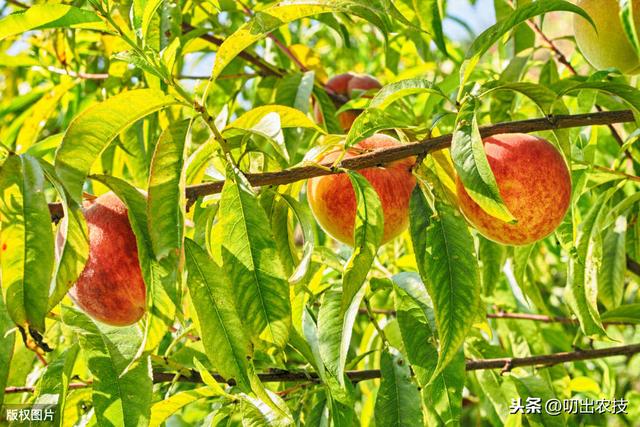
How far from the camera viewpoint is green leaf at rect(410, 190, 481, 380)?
32.6 inches

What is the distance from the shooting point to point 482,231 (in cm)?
99

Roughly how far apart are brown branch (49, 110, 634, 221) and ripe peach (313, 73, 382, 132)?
0.72m

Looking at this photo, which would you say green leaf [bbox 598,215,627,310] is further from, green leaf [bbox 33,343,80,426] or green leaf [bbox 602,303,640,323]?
green leaf [bbox 33,343,80,426]

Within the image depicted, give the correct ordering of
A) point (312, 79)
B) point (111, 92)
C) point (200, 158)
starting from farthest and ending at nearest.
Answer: point (111, 92) < point (312, 79) < point (200, 158)

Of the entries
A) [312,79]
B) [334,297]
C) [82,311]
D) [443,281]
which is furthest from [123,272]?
[312,79]

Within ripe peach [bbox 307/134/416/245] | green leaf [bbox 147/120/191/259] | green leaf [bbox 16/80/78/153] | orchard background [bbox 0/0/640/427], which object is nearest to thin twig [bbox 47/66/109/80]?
green leaf [bbox 16/80/78/153]

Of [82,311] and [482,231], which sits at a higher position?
[482,231]

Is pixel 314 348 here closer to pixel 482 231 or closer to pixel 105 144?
pixel 482 231

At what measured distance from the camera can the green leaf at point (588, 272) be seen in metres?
1.09

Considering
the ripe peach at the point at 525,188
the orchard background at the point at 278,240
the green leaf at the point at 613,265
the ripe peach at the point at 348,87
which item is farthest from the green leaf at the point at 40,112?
the green leaf at the point at 613,265

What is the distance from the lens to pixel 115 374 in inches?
38.9

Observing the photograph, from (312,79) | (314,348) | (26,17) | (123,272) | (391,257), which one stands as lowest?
(391,257)

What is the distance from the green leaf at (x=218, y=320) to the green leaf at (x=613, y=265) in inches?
31.3

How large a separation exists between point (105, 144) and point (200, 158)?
0.11m
